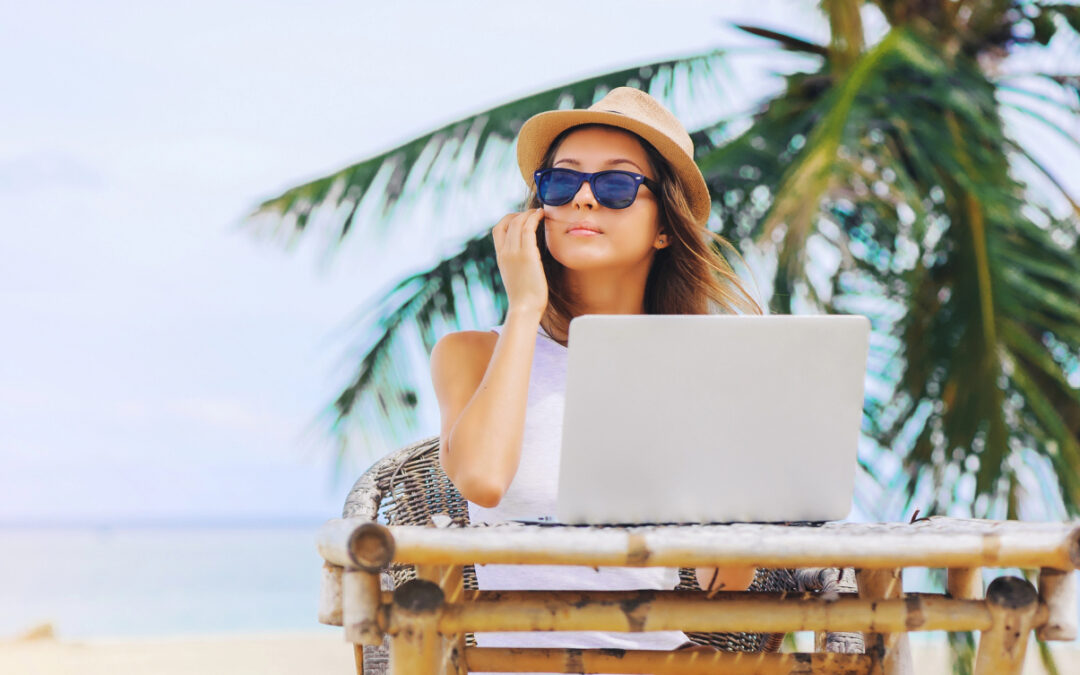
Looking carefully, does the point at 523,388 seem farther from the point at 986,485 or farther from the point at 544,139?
the point at 986,485

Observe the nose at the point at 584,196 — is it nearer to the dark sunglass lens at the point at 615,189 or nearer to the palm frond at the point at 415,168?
the dark sunglass lens at the point at 615,189

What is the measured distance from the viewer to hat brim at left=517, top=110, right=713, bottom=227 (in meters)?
2.08

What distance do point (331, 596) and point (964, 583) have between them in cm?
78

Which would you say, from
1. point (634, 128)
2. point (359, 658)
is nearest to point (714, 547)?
point (359, 658)

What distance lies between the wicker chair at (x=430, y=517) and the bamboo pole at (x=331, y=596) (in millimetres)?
389

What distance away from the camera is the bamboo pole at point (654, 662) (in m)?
1.49

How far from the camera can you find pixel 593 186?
6.38 ft

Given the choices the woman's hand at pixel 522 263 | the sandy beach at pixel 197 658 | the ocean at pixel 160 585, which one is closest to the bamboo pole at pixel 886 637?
the woman's hand at pixel 522 263

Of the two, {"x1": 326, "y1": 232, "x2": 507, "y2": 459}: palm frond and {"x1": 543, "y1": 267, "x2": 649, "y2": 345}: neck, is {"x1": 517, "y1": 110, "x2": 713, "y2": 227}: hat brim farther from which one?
{"x1": 326, "y1": 232, "x2": 507, "y2": 459}: palm frond

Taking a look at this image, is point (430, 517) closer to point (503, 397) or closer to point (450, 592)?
point (503, 397)

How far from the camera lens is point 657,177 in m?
2.16

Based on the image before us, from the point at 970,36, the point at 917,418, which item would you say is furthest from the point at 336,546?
the point at 970,36

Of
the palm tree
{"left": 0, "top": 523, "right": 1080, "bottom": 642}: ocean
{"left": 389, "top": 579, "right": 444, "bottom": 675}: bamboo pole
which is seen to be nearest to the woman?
{"left": 389, "top": 579, "right": 444, "bottom": 675}: bamboo pole

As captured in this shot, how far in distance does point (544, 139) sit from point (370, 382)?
3916 millimetres
